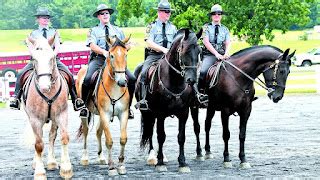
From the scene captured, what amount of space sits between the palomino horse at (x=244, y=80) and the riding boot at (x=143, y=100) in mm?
1346

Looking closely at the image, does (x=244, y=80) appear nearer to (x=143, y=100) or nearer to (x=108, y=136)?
(x=143, y=100)

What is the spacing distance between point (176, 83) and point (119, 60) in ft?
3.85

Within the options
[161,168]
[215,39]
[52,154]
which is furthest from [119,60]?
[215,39]

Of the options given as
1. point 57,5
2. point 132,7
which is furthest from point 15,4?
point 132,7

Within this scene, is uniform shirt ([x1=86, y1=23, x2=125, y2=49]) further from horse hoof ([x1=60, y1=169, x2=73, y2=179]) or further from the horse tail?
horse hoof ([x1=60, y1=169, x2=73, y2=179])

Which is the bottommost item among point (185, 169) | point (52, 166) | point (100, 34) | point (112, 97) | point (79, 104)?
point (52, 166)

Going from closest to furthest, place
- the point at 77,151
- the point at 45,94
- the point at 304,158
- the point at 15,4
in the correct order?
1. the point at 45,94
2. the point at 304,158
3. the point at 77,151
4. the point at 15,4

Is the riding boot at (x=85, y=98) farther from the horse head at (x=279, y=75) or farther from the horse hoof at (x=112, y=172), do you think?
the horse head at (x=279, y=75)

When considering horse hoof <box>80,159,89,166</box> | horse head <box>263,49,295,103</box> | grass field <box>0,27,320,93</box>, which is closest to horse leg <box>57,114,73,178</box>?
horse hoof <box>80,159,89,166</box>

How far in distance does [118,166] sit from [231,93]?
8.08ft

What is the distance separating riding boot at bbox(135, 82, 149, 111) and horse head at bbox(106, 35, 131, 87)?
890 millimetres

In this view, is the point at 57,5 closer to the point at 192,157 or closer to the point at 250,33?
the point at 250,33

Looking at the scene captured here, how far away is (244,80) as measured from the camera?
1149 cm

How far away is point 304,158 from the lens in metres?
12.1
